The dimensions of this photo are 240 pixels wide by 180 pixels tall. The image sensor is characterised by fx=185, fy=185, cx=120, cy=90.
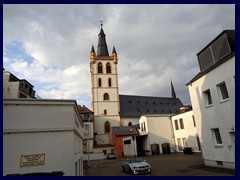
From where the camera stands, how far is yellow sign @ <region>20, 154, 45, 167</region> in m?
9.02

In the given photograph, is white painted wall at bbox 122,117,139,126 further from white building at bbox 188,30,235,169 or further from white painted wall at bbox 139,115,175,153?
white building at bbox 188,30,235,169

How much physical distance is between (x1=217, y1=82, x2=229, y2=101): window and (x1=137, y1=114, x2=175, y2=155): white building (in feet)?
79.9

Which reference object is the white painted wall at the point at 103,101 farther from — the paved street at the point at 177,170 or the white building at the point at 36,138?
the white building at the point at 36,138

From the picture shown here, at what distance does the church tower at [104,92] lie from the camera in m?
49.9

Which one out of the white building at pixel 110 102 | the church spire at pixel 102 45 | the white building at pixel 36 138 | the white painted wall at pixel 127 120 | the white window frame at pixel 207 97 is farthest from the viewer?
the church spire at pixel 102 45

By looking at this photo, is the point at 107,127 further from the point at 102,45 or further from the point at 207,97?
the point at 207,97

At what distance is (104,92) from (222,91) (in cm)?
4218

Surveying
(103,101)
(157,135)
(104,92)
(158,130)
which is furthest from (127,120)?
(157,135)

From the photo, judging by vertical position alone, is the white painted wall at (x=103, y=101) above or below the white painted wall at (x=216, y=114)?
above

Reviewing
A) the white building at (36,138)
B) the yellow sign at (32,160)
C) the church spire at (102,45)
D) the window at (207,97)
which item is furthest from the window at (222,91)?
the church spire at (102,45)

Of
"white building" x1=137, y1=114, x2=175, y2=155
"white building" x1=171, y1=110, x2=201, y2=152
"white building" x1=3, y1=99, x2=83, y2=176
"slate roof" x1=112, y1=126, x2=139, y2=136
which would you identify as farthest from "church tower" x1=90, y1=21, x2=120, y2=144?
"white building" x1=3, y1=99, x2=83, y2=176

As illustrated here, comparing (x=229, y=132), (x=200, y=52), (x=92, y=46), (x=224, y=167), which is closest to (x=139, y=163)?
(x=224, y=167)

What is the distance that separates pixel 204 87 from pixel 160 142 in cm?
2422

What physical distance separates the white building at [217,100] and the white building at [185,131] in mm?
15562
